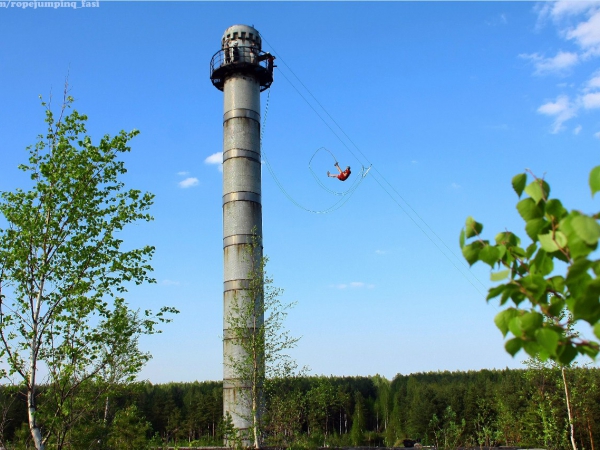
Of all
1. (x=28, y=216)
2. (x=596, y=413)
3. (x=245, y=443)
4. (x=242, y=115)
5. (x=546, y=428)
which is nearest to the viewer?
(x=28, y=216)

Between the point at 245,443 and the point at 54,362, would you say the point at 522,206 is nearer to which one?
the point at 54,362

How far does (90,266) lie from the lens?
38.4 ft

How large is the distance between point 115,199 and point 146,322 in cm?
281

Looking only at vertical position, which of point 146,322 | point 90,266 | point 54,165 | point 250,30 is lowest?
point 146,322

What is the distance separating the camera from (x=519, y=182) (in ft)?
9.61

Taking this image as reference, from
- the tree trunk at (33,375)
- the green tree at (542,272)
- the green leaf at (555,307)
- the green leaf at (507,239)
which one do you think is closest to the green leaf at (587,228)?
the green tree at (542,272)

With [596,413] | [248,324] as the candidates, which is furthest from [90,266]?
[596,413]

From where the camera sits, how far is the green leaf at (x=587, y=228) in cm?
222

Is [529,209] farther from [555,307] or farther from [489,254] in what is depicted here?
[555,307]

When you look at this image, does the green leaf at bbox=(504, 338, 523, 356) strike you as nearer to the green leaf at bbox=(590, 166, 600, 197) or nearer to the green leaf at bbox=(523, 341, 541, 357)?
the green leaf at bbox=(523, 341, 541, 357)

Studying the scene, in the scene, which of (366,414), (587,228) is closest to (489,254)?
(587,228)

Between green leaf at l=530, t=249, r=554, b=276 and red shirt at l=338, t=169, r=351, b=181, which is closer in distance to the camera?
green leaf at l=530, t=249, r=554, b=276

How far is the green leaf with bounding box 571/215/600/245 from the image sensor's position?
7.29 ft

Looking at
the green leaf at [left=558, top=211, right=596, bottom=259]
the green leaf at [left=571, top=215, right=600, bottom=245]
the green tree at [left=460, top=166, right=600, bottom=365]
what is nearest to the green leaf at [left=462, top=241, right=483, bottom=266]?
the green tree at [left=460, top=166, right=600, bottom=365]
